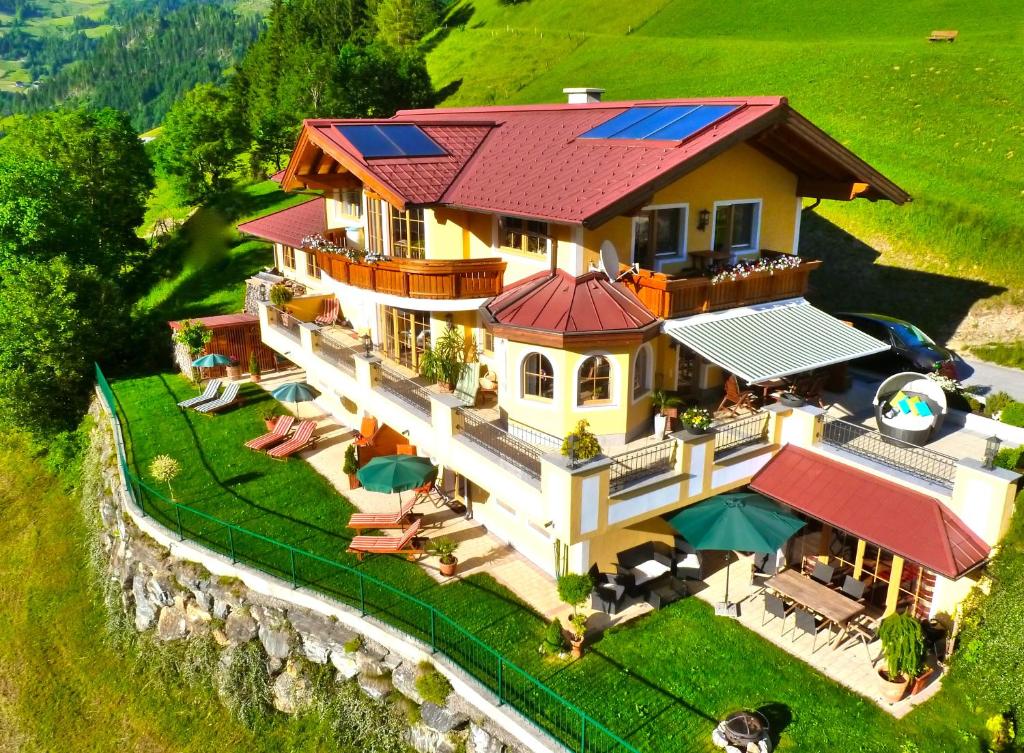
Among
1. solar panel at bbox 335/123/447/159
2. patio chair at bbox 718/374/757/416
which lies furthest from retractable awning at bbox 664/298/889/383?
solar panel at bbox 335/123/447/159

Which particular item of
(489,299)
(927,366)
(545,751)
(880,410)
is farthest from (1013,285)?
(545,751)

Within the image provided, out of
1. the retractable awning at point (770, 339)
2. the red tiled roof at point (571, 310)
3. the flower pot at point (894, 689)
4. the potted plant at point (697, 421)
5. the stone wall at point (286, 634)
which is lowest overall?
the stone wall at point (286, 634)

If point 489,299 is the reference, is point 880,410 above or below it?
below

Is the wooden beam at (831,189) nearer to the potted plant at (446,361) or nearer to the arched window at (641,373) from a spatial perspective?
the arched window at (641,373)

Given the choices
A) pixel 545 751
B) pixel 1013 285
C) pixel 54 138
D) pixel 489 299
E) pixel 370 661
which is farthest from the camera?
pixel 54 138

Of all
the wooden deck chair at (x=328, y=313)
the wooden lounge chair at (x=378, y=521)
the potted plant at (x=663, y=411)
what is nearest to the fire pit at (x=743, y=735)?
the potted plant at (x=663, y=411)

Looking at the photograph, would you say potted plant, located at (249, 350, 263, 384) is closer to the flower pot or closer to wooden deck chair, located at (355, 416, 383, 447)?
wooden deck chair, located at (355, 416, 383, 447)

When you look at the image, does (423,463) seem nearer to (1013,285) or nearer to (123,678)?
(123,678)
